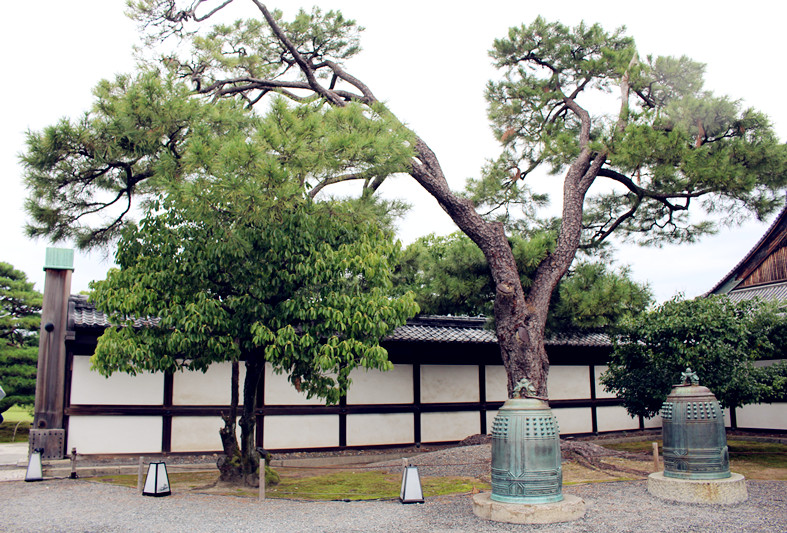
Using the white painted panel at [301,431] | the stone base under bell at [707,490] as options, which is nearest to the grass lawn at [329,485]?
the white painted panel at [301,431]

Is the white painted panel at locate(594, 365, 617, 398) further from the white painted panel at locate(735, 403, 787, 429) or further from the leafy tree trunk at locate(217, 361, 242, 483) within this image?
the leafy tree trunk at locate(217, 361, 242, 483)

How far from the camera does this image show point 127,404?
10664 millimetres

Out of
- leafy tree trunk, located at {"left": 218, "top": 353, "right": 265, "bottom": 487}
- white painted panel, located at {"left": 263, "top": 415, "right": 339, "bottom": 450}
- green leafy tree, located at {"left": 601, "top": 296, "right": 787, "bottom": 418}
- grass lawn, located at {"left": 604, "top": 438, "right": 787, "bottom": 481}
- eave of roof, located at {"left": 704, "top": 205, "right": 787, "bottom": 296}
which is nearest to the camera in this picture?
leafy tree trunk, located at {"left": 218, "top": 353, "right": 265, "bottom": 487}

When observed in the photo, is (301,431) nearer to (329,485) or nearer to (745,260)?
(329,485)

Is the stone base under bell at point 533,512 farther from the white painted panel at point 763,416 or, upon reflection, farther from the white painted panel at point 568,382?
the white painted panel at point 763,416

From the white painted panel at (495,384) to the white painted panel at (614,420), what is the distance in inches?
116

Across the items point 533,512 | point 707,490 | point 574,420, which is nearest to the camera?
point 533,512

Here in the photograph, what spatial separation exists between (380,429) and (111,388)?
5.27m

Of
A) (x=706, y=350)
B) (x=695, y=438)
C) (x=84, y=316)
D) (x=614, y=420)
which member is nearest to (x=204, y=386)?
(x=84, y=316)

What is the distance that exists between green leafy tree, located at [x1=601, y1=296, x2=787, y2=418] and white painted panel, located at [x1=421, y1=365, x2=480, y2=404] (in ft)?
10.6

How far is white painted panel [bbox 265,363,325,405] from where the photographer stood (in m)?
11.6

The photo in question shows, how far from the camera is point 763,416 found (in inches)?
599

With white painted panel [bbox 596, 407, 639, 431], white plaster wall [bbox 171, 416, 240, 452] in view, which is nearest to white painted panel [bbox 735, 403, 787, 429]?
white painted panel [bbox 596, 407, 639, 431]

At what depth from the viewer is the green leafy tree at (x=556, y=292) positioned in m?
11.7
